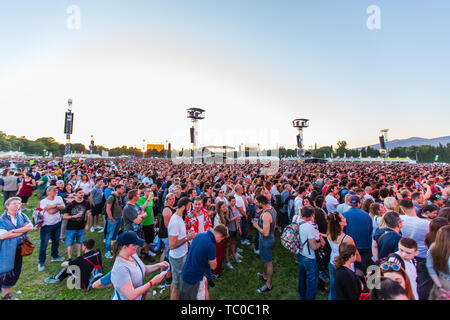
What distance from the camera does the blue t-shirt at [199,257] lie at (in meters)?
2.84

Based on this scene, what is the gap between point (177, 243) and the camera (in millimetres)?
3486

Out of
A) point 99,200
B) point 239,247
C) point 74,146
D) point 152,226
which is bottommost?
point 239,247

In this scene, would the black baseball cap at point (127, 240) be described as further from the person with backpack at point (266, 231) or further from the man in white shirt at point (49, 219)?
the man in white shirt at point (49, 219)

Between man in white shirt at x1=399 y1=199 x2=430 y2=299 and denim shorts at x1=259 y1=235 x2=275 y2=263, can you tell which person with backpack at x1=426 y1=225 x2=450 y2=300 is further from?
denim shorts at x1=259 y1=235 x2=275 y2=263

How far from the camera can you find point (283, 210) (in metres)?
7.34

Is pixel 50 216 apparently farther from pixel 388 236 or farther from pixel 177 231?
pixel 388 236

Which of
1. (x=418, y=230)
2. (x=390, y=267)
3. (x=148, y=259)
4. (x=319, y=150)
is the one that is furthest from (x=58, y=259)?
(x=319, y=150)

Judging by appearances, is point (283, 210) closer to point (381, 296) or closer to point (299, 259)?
point (299, 259)

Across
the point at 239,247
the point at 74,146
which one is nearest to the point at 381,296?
the point at 239,247

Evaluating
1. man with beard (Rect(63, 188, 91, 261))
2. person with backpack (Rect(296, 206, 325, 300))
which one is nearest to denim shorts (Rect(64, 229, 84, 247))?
man with beard (Rect(63, 188, 91, 261))

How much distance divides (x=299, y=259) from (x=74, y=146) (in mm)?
142818

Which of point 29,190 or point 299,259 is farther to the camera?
point 29,190

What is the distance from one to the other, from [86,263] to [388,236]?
5.93 meters

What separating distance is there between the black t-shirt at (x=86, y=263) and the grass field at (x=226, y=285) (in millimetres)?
321
